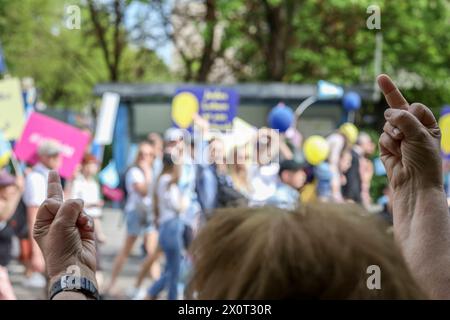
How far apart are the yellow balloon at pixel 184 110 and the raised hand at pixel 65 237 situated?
7.69 metres

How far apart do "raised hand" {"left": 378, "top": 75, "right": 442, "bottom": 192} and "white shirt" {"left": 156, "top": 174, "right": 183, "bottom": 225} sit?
4741 mm

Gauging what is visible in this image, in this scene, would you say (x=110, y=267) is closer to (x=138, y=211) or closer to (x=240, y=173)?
(x=138, y=211)

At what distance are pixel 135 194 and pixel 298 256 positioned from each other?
266 inches

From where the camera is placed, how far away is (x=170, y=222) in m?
→ 6.71

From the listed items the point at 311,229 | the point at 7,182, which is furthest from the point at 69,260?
the point at 7,182

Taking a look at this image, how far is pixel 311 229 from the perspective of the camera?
48.6 inches

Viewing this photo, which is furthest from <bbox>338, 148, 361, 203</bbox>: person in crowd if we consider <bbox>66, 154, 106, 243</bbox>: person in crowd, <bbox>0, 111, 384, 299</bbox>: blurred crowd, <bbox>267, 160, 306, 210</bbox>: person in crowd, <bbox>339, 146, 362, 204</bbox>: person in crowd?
<bbox>66, 154, 106, 243</bbox>: person in crowd

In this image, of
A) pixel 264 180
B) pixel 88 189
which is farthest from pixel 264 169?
pixel 88 189

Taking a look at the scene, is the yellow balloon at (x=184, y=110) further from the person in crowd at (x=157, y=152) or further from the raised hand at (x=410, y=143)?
the raised hand at (x=410, y=143)

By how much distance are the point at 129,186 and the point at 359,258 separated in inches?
270

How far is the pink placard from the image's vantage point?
7.46m

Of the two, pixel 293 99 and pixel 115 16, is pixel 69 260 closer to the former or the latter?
pixel 293 99

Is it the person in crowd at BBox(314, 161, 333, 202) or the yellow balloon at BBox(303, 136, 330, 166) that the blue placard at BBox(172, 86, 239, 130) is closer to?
the yellow balloon at BBox(303, 136, 330, 166)

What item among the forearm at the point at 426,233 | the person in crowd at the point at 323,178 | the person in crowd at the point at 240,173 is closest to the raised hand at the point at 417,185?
the forearm at the point at 426,233
